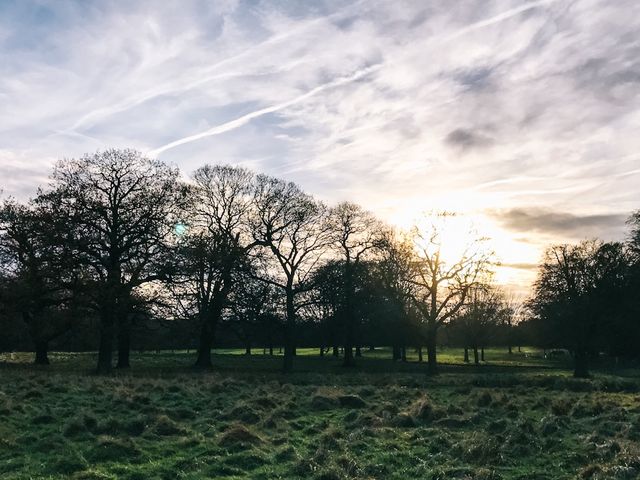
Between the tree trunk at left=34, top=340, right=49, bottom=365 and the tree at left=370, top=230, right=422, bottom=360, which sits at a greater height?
the tree at left=370, top=230, right=422, bottom=360

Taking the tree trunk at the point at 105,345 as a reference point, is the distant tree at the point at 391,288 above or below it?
above

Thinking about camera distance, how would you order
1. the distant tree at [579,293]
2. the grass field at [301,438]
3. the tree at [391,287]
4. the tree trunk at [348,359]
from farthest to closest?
the tree trunk at [348,359]
the tree at [391,287]
the distant tree at [579,293]
the grass field at [301,438]

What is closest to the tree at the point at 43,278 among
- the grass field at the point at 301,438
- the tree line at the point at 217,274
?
the tree line at the point at 217,274

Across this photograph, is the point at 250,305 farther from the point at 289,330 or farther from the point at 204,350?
the point at 204,350

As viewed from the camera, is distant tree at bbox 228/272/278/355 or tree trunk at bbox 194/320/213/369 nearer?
distant tree at bbox 228/272/278/355

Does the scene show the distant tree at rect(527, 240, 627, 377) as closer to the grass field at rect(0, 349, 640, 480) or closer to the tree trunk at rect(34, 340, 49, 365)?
the grass field at rect(0, 349, 640, 480)

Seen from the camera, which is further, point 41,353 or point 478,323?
point 478,323

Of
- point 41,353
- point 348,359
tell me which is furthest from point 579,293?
point 41,353

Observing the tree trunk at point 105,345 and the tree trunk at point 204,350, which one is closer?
the tree trunk at point 105,345

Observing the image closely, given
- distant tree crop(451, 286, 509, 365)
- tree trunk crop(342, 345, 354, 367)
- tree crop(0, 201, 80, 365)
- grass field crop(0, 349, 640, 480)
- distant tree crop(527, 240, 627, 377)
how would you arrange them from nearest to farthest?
grass field crop(0, 349, 640, 480)
tree crop(0, 201, 80, 365)
distant tree crop(527, 240, 627, 377)
tree trunk crop(342, 345, 354, 367)
distant tree crop(451, 286, 509, 365)

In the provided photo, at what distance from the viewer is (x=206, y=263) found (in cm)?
3825

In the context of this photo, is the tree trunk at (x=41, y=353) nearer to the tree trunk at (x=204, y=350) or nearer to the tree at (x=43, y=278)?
the tree at (x=43, y=278)

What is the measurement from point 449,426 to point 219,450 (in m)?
6.53

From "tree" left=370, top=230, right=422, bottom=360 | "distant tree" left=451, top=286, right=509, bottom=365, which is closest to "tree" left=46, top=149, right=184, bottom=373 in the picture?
"tree" left=370, top=230, right=422, bottom=360
